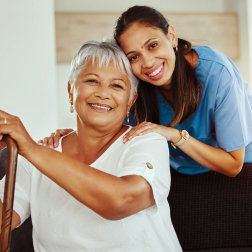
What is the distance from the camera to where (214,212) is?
171 centimetres

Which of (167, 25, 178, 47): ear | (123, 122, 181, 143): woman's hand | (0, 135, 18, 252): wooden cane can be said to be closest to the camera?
(0, 135, 18, 252): wooden cane

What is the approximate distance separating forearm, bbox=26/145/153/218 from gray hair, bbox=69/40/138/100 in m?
0.51

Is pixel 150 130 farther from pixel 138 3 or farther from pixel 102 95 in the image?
pixel 138 3

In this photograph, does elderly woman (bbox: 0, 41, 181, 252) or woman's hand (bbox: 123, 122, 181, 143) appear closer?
elderly woman (bbox: 0, 41, 181, 252)

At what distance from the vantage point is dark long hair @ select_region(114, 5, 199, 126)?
5.47 feet

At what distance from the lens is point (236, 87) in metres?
1.71

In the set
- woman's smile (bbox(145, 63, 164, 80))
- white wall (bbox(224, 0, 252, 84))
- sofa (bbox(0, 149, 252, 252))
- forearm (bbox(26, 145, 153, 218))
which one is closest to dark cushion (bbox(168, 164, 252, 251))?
sofa (bbox(0, 149, 252, 252))

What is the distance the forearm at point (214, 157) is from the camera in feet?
5.38

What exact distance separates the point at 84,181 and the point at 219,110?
857mm

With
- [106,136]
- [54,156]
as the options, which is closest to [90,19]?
[106,136]

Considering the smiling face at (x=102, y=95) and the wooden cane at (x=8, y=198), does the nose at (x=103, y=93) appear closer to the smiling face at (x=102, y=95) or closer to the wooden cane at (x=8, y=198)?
the smiling face at (x=102, y=95)

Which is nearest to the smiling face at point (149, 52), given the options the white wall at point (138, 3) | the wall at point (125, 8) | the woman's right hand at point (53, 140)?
the woman's right hand at point (53, 140)

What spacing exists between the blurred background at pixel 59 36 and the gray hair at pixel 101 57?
6.16ft

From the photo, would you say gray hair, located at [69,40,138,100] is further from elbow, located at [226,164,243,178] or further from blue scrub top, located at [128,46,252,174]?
elbow, located at [226,164,243,178]
